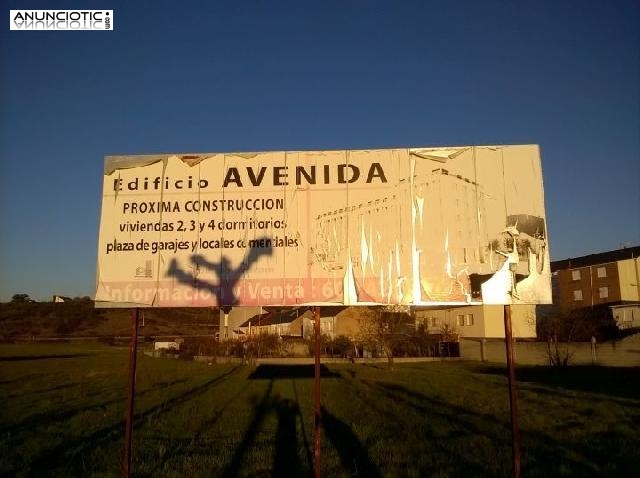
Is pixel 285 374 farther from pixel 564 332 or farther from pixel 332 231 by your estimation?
pixel 332 231

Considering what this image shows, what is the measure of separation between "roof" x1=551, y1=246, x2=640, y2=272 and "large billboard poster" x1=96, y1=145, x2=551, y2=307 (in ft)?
199

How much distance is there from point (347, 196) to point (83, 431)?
9766mm

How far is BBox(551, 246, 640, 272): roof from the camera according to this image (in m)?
59.9

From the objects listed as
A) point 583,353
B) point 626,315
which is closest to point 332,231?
point 583,353

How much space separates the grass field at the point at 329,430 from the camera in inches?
346

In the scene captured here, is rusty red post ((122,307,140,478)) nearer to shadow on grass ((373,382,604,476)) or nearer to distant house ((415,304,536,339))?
shadow on grass ((373,382,604,476))

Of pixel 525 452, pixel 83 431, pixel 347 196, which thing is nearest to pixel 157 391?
pixel 83 431

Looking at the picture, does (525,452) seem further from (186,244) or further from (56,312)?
(56,312)

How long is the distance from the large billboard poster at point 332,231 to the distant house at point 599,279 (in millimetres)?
51498

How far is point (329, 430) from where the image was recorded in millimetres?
12648

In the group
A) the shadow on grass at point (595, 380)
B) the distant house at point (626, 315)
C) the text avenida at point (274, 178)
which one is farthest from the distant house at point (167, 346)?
the text avenida at point (274, 178)

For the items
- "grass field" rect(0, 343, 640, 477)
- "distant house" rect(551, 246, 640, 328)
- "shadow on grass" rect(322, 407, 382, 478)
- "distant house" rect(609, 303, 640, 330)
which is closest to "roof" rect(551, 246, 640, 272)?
"distant house" rect(551, 246, 640, 328)

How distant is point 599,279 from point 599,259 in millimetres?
2731

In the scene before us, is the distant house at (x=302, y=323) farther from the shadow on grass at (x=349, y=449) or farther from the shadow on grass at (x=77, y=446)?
the shadow on grass at (x=349, y=449)
